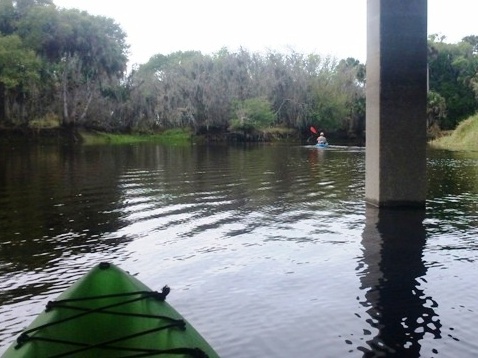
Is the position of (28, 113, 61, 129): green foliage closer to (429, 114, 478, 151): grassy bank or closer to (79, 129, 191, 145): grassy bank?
(79, 129, 191, 145): grassy bank

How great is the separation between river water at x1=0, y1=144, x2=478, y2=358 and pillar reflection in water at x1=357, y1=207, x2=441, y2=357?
0.07ft

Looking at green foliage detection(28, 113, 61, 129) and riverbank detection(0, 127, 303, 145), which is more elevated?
green foliage detection(28, 113, 61, 129)

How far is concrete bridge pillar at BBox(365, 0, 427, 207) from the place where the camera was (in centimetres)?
1256

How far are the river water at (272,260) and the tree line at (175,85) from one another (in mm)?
43035

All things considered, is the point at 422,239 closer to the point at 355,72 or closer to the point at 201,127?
the point at 201,127

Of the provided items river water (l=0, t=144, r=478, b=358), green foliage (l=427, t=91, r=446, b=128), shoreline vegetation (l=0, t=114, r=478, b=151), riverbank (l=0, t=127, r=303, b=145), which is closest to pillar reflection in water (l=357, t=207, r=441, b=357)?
river water (l=0, t=144, r=478, b=358)

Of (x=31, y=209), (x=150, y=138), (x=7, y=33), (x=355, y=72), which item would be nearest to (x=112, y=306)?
(x=31, y=209)

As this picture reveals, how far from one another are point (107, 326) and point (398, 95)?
10498 mm

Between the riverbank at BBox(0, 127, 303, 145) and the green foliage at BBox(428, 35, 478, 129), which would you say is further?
the green foliage at BBox(428, 35, 478, 129)

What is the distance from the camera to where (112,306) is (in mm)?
3590

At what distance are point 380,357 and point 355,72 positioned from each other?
7674cm

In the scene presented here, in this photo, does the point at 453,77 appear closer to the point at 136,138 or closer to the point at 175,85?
the point at 175,85

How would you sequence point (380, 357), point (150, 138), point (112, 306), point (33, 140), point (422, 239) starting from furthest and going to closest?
1. point (150, 138)
2. point (33, 140)
3. point (422, 239)
4. point (380, 357)
5. point (112, 306)

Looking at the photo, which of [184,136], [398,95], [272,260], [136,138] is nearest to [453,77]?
[184,136]
